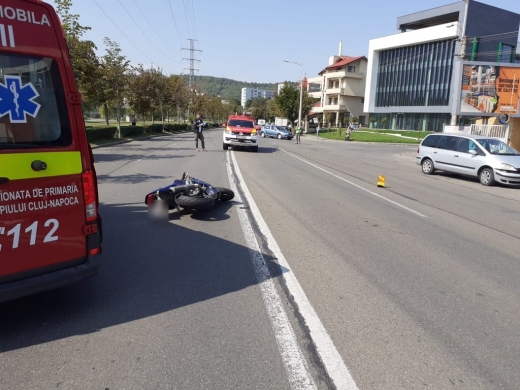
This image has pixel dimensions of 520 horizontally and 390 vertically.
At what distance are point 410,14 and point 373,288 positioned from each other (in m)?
79.1

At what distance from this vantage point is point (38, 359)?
3.30m

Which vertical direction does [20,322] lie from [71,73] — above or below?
below

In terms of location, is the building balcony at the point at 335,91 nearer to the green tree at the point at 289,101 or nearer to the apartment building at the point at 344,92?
the apartment building at the point at 344,92

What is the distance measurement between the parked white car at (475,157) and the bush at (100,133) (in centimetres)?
2013

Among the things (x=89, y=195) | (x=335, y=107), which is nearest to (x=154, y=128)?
(x=335, y=107)

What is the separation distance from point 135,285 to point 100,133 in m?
27.8

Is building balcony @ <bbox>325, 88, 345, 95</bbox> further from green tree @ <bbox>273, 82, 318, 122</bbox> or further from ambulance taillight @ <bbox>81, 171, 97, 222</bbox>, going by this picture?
ambulance taillight @ <bbox>81, 171, 97, 222</bbox>

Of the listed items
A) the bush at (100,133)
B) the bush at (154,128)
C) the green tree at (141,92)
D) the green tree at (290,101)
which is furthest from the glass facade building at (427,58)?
the bush at (100,133)

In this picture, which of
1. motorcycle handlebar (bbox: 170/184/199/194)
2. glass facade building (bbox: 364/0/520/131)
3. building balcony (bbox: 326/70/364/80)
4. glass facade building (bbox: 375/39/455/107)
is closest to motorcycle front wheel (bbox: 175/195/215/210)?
motorcycle handlebar (bbox: 170/184/199/194)

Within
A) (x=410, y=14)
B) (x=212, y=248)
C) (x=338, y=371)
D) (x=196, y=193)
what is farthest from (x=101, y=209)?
(x=410, y=14)

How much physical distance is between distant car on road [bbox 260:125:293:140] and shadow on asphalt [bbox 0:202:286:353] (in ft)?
148

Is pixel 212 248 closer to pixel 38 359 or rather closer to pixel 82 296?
pixel 82 296

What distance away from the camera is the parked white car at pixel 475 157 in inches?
591

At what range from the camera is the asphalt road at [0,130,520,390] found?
3207mm
